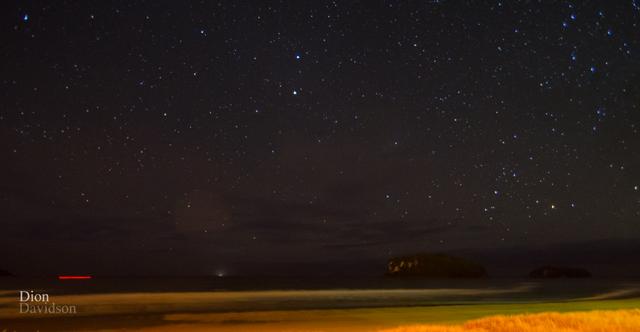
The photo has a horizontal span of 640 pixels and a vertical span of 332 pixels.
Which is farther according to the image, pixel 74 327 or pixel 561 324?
pixel 74 327

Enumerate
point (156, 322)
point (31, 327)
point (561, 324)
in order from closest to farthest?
1. point (561, 324)
2. point (31, 327)
3. point (156, 322)

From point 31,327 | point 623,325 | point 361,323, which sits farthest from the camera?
point 361,323

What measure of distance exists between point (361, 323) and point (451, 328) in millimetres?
8853

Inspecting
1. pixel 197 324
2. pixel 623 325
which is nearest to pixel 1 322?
pixel 197 324

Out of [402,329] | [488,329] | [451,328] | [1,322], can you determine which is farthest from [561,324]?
[1,322]

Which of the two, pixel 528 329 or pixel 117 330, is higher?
pixel 117 330

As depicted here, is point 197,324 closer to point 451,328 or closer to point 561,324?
point 451,328

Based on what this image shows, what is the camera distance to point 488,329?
52.7 ft

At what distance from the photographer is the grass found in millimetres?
15492

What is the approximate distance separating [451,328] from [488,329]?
1118 mm

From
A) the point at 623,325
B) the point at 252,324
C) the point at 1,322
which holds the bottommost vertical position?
the point at 623,325

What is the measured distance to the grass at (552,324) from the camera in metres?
15.5

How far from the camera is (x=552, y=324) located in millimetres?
16781

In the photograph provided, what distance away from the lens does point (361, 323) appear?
2433 cm
